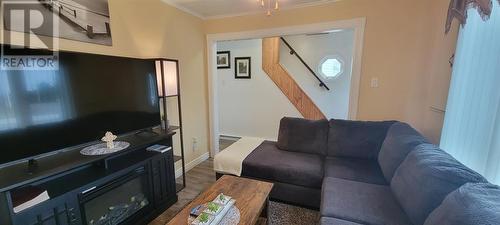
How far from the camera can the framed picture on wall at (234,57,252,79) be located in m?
4.34

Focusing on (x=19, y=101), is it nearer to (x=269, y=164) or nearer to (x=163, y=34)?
(x=163, y=34)

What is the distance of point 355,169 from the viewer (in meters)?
2.06

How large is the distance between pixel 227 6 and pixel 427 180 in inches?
106

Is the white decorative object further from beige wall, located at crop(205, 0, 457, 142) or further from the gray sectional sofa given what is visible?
beige wall, located at crop(205, 0, 457, 142)

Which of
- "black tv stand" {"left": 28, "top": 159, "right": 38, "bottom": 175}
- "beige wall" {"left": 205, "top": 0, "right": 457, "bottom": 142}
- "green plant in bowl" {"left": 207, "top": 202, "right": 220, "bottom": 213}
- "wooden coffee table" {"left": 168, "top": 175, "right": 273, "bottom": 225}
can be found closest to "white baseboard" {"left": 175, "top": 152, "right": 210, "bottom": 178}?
"wooden coffee table" {"left": 168, "top": 175, "right": 273, "bottom": 225}

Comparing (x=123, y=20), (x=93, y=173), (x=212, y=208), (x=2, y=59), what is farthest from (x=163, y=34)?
(x=212, y=208)

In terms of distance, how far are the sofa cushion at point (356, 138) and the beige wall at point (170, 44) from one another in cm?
194

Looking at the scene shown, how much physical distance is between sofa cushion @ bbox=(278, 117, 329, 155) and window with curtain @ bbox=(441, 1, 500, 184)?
1.07 m

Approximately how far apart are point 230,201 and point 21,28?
1.84m

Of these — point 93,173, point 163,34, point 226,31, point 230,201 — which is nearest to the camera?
point 230,201

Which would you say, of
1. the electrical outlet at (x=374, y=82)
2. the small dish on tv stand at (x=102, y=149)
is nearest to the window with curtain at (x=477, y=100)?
the electrical outlet at (x=374, y=82)

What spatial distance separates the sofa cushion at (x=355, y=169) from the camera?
6.23 ft

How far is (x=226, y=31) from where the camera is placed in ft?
10.5

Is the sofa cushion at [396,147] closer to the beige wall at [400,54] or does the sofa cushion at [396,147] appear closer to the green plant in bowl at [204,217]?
the beige wall at [400,54]
